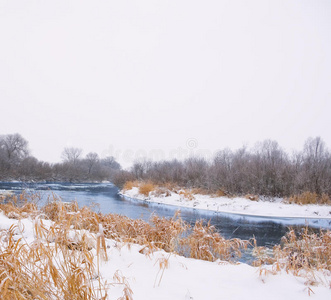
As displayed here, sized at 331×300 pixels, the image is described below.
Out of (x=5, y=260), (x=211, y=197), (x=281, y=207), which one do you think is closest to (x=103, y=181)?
(x=211, y=197)

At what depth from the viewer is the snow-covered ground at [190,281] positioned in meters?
2.33

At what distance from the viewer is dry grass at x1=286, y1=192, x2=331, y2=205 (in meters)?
15.2

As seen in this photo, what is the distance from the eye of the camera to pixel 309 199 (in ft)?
50.5

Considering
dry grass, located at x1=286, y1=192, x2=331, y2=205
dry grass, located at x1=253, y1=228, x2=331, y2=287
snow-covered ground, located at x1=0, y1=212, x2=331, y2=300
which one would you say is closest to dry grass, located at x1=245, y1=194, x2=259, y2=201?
dry grass, located at x1=286, y1=192, x2=331, y2=205

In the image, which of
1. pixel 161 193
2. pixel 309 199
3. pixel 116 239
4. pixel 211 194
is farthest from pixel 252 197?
pixel 116 239

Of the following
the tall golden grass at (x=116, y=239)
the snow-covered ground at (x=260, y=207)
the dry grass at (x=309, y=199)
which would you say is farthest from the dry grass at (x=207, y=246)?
the dry grass at (x=309, y=199)

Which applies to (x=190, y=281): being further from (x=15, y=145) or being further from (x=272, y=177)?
(x=15, y=145)

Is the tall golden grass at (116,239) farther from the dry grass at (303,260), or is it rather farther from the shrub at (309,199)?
the shrub at (309,199)

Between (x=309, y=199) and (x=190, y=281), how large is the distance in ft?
51.7

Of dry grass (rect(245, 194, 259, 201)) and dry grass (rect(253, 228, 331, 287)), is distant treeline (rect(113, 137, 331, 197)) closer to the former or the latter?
dry grass (rect(245, 194, 259, 201))

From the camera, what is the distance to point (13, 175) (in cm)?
3312

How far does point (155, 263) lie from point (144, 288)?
2.13 ft

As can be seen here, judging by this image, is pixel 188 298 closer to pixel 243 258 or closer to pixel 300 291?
pixel 300 291

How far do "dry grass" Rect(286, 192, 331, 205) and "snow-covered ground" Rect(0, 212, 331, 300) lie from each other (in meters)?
13.8
